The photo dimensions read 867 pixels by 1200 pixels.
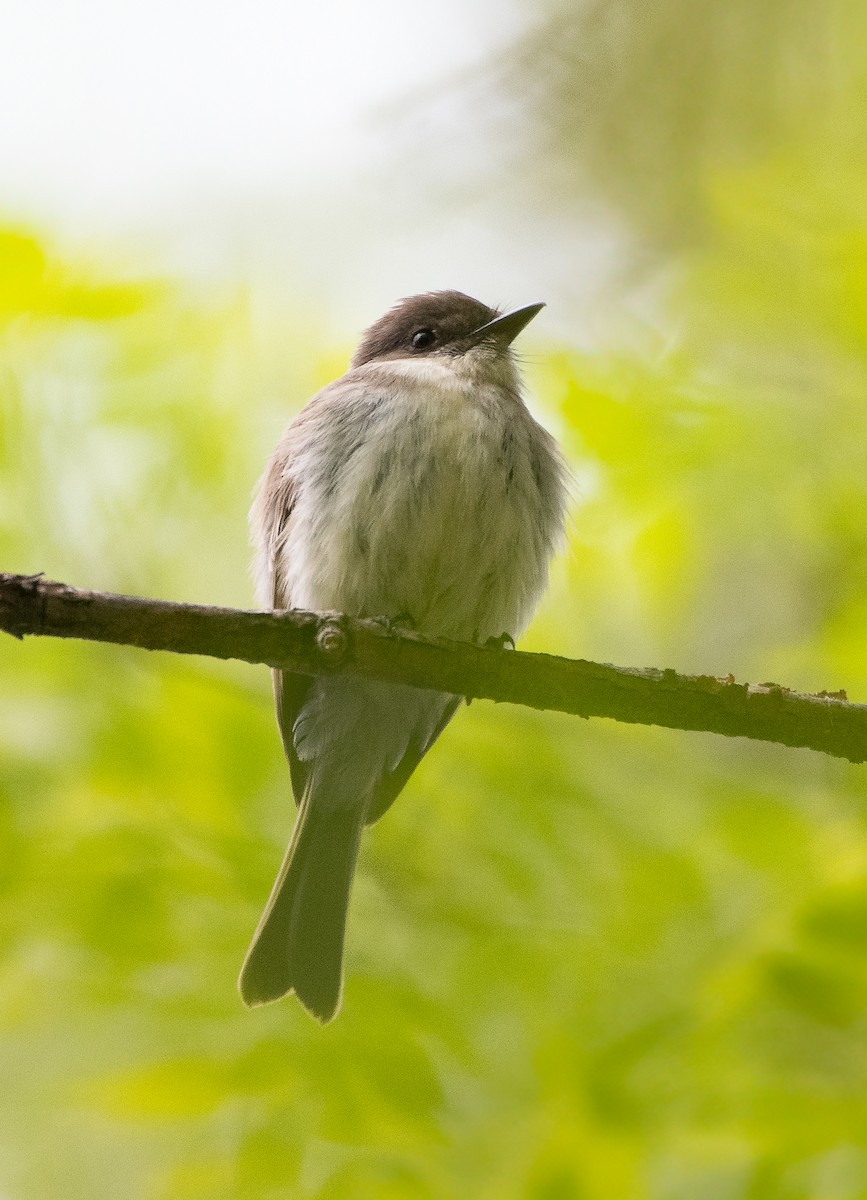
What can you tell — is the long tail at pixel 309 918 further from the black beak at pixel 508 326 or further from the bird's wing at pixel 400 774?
the black beak at pixel 508 326

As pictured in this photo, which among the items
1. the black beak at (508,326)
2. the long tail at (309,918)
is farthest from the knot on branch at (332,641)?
the black beak at (508,326)

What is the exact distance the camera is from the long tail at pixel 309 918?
316 cm

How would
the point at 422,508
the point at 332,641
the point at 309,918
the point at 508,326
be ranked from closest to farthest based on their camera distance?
the point at 332,641
the point at 309,918
the point at 422,508
the point at 508,326

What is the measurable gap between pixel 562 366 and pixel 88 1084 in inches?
99.8

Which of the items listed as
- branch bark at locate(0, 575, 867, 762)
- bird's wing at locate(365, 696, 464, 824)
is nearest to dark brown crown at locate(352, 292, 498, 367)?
bird's wing at locate(365, 696, 464, 824)

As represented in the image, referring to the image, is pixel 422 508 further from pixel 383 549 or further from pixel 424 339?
pixel 424 339

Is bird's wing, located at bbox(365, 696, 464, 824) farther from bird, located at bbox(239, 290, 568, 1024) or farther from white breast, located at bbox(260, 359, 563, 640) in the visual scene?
white breast, located at bbox(260, 359, 563, 640)

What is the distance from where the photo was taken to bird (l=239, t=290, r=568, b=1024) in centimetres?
400

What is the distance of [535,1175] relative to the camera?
2.25 m

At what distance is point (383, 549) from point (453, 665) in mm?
888

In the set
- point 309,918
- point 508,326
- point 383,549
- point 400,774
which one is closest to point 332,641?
point 383,549

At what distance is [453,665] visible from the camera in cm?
322

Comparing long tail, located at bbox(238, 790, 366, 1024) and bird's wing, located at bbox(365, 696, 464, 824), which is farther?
bird's wing, located at bbox(365, 696, 464, 824)

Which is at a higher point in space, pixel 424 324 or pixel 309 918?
pixel 424 324
